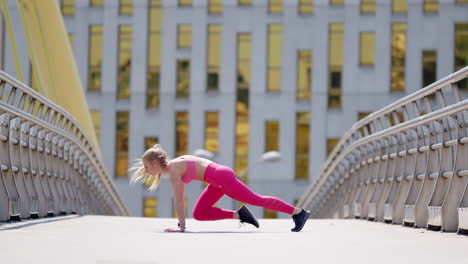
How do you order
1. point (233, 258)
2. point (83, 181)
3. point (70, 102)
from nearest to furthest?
1. point (233, 258)
2. point (83, 181)
3. point (70, 102)

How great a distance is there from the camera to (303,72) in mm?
45406

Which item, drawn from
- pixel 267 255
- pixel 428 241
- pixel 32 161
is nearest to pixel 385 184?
pixel 32 161

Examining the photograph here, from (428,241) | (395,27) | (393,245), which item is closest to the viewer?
(393,245)

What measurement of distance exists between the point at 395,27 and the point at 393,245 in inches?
1518

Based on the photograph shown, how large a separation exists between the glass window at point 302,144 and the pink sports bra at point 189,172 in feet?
114

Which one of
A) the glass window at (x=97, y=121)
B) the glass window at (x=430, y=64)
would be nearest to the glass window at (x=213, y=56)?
the glass window at (x=97, y=121)

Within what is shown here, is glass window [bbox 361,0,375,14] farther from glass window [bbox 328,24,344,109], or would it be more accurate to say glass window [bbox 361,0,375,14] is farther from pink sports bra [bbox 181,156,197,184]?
pink sports bra [bbox 181,156,197,184]

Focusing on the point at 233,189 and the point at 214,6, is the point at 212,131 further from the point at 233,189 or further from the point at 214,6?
the point at 233,189

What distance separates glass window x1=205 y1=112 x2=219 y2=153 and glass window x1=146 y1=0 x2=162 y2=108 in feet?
9.10

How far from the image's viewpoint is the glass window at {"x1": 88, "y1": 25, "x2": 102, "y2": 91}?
4722 cm

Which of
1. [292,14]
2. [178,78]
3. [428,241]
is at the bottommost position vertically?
[428,241]

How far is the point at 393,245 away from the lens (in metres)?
7.53

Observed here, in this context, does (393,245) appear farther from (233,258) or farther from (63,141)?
(63,141)

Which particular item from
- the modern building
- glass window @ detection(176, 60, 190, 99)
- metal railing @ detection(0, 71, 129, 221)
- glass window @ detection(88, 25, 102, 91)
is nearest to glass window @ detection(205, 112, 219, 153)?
the modern building
